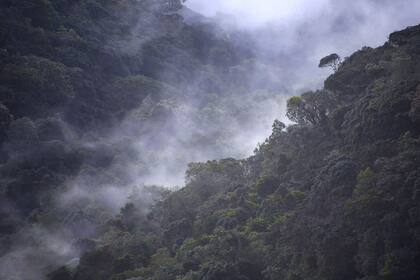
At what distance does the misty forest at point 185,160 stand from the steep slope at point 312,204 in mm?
108

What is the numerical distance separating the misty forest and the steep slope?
11 cm

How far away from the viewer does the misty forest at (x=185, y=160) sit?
32.0 metres

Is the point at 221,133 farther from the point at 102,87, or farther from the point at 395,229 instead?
the point at 395,229

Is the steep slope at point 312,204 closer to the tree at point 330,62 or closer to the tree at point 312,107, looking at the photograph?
the tree at point 312,107

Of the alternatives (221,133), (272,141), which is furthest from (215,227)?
(221,133)

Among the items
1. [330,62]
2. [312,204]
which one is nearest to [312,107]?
[330,62]

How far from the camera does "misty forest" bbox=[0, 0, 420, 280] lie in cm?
3200

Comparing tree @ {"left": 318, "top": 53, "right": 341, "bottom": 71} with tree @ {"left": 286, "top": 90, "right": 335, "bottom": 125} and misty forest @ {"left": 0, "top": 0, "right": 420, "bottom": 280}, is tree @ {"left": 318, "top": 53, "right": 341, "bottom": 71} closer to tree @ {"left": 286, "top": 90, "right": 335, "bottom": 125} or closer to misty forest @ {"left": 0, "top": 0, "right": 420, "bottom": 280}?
misty forest @ {"left": 0, "top": 0, "right": 420, "bottom": 280}

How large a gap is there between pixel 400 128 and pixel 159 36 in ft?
259

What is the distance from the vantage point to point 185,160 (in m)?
73.5

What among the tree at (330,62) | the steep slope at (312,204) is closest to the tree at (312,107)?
the steep slope at (312,204)

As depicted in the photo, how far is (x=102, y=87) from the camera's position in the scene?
277ft

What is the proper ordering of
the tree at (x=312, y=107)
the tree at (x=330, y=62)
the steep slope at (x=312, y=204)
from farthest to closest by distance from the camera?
the tree at (x=330, y=62) < the tree at (x=312, y=107) < the steep slope at (x=312, y=204)

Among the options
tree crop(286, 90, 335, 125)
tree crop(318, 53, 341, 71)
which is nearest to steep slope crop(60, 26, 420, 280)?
tree crop(286, 90, 335, 125)
